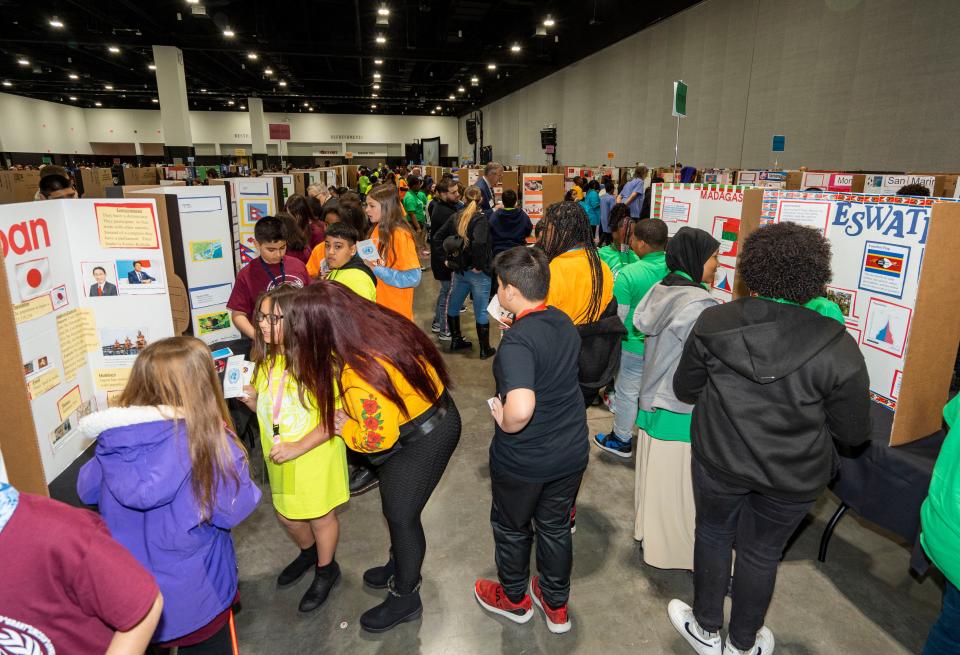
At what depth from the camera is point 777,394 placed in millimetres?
1669

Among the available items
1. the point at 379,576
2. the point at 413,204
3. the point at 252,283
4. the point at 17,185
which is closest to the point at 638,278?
the point at 379,576

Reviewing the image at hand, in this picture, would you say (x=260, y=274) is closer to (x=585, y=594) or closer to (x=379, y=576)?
(x=379, y=576)

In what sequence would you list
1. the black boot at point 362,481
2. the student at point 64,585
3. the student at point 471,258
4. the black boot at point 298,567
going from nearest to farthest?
the student at point 64,585, the black boot at point 298,567, the black boot at point 362,481, the student at point 471,258

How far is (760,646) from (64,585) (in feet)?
7.58

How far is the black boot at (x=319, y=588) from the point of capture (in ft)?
7.71

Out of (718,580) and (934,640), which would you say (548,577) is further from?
(934,640)

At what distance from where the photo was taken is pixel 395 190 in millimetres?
3727

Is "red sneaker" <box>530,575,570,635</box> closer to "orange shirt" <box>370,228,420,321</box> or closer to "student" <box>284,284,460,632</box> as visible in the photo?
"student" <box>284,284,460,632</box>

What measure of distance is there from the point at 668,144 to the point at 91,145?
34538 mm

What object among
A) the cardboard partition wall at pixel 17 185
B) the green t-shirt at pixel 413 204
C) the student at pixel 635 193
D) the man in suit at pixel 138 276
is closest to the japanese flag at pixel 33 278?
the man in suit at pixel 138 276

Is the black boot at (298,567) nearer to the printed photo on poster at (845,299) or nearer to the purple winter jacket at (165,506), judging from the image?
the purple winter jacket at (165,506)

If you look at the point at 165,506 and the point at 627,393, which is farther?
the point at 627,393

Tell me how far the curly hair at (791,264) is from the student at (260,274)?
2.31m

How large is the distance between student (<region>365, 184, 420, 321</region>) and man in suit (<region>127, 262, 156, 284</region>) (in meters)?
1.53
